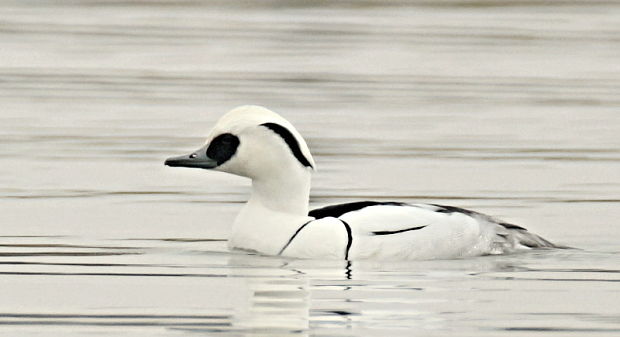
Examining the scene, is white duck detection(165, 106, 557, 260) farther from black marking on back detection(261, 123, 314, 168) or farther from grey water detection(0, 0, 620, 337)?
grey water detection(0, 0, 620, 337)

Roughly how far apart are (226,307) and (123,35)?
19179mm

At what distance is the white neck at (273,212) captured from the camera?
12.0m

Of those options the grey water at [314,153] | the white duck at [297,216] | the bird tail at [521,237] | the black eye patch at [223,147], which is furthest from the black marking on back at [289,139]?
the bird tail at [521,237]

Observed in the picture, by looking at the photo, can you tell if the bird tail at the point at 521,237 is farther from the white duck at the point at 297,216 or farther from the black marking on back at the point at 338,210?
the black marking on back at the point at 338,210

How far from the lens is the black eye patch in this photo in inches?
473

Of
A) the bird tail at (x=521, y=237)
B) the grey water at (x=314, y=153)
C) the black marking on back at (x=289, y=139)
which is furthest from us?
the bird tail at (x=521, y=237)

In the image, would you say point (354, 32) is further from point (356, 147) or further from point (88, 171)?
point (88, 171)

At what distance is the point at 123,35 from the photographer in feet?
95.7

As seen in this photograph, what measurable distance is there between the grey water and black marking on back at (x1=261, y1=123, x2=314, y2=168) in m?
0.65

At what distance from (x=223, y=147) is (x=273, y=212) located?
0.51 metres

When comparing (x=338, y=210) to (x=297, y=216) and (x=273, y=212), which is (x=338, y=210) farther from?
(x=273, y=212)

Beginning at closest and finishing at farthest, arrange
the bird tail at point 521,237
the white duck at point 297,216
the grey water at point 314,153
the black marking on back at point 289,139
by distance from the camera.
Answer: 1. the grey water at point 314,153
2. the white duck at point 297,216
3. the black marking on back at point 289,139
4. the bird tail at point 521,237

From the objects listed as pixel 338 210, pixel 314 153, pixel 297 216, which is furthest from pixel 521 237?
pixel 314 153

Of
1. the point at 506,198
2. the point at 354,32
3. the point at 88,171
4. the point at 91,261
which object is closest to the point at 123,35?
the point at 354,32
